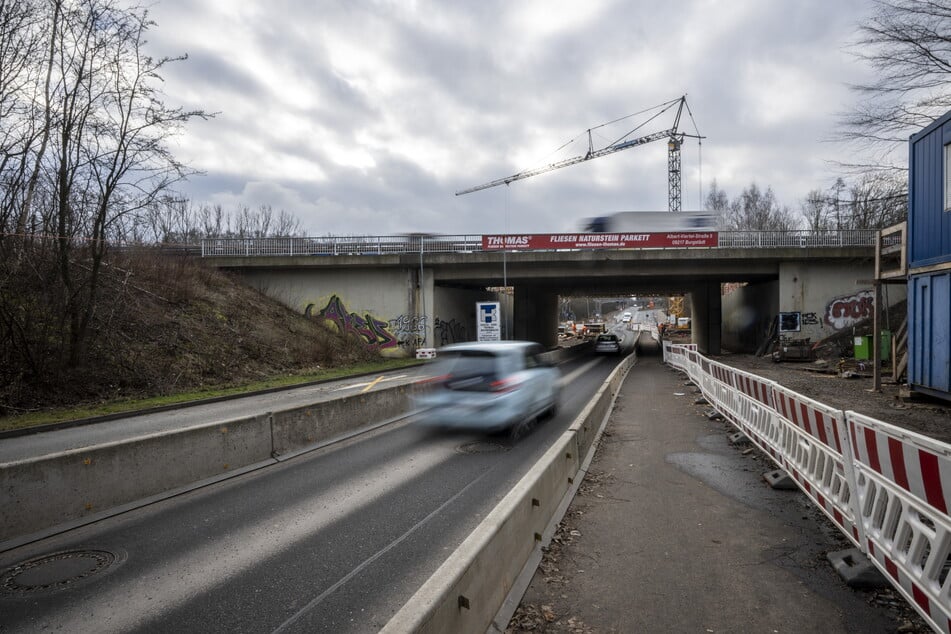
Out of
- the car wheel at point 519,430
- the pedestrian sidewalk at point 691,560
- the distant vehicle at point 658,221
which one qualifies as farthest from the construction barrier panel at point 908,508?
the distant vehicle at point 658,221

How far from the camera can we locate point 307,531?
524 centimetres

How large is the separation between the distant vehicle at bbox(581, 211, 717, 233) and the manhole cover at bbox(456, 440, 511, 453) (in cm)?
3046

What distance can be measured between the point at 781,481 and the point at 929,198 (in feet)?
36.6

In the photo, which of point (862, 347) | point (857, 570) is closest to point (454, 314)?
point (862, 347)

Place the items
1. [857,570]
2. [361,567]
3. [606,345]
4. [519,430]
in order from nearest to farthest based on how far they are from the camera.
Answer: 1. [857,570]
2. [361,567]
3. [519,430]
4. [606,345]

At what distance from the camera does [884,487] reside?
3.77 metres

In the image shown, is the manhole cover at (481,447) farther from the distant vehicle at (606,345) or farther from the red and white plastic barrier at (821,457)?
the distant vehicle at (606,345)

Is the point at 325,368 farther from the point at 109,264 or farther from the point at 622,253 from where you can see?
the point at 622,253

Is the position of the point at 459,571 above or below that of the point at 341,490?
above

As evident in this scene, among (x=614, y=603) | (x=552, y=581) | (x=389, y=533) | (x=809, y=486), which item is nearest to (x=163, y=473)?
(x=389, y=533)

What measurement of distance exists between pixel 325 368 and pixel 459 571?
22998 millimetres

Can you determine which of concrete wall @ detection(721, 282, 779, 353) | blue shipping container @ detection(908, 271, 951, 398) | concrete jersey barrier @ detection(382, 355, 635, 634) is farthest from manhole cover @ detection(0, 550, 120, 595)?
concrete wall @ detection(721, 282, 779, 353)

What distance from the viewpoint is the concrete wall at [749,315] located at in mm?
32562

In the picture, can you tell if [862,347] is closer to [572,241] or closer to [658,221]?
[572,241]
